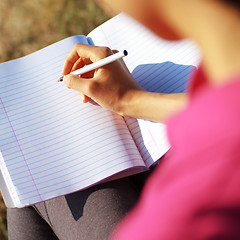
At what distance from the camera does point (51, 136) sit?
3.18ft

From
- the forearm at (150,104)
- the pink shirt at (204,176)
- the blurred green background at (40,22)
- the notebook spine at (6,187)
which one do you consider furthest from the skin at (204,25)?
the blurred green background at (40,22)

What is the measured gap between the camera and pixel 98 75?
3.19 ft

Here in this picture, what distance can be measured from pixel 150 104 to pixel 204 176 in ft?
1.95

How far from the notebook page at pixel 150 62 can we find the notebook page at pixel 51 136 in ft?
0.12

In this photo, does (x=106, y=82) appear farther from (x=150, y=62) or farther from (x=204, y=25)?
(x=204, y=25)

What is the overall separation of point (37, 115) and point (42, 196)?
198 millimetres

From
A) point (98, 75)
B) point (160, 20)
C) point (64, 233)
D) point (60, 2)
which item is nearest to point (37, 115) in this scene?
point (98, 75)

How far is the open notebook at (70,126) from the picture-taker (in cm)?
91

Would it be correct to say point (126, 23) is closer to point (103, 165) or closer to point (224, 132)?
point (103, 165)

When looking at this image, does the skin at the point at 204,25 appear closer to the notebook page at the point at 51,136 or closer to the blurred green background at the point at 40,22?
the notebook page at the point at 51,136

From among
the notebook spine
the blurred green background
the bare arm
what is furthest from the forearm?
the blurred green background

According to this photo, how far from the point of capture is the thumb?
3.19 feet

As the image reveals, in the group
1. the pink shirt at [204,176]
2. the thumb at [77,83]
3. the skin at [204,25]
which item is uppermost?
the skin at [204,25]

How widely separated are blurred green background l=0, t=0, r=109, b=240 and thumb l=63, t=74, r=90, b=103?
0.99m
